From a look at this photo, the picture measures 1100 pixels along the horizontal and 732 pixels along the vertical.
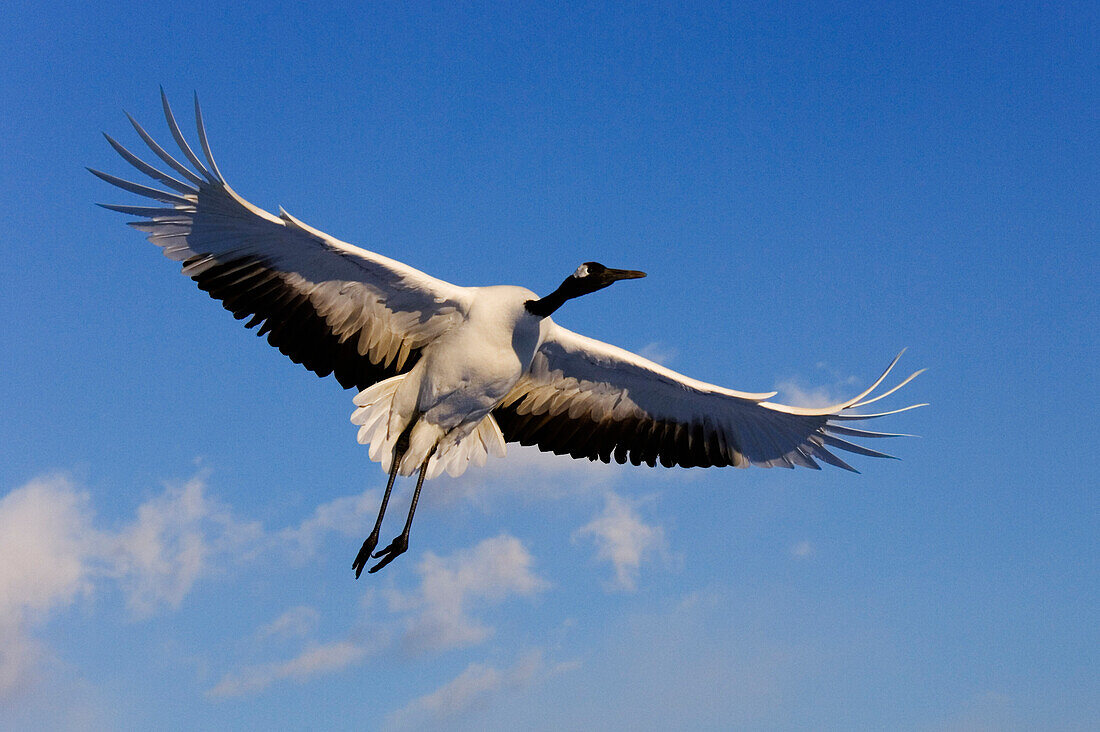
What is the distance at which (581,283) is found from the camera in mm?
8609

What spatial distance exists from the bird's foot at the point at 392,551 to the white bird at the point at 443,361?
12 millimetres

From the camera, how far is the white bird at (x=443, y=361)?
26.3ft

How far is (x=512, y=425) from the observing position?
9805mm

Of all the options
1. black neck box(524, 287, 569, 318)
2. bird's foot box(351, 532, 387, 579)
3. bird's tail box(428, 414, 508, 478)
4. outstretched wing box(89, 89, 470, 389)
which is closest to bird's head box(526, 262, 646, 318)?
black neck box(524, 287, 569, 318)

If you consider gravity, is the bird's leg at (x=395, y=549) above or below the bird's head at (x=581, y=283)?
below

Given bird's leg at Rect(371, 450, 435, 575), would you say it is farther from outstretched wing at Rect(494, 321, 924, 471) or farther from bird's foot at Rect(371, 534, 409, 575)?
outstretched wing at Rect(494, 321, 924, 471)

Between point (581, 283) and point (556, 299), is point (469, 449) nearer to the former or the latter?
point (556, 299)

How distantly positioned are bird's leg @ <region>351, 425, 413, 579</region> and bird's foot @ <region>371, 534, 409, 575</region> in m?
0.10

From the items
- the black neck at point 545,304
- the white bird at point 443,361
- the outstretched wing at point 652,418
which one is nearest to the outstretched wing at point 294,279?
the white bird at point 443,361

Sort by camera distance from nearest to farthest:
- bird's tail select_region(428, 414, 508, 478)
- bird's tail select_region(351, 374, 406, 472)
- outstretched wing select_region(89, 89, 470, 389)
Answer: outstretched wing select_region(89, 89, 470, 389)
bird's tail select_region(351, 374, 406, 472)
bird's tail select_region(428, 414, 508, 478)

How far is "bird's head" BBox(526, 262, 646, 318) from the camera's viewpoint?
→ 852 cm

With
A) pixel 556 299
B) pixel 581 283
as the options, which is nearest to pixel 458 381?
pixel 556 299

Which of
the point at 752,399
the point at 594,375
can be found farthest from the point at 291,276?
the point at 752,399

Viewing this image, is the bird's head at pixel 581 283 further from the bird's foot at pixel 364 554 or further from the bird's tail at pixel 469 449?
the bird's foot at pixel 364 554
